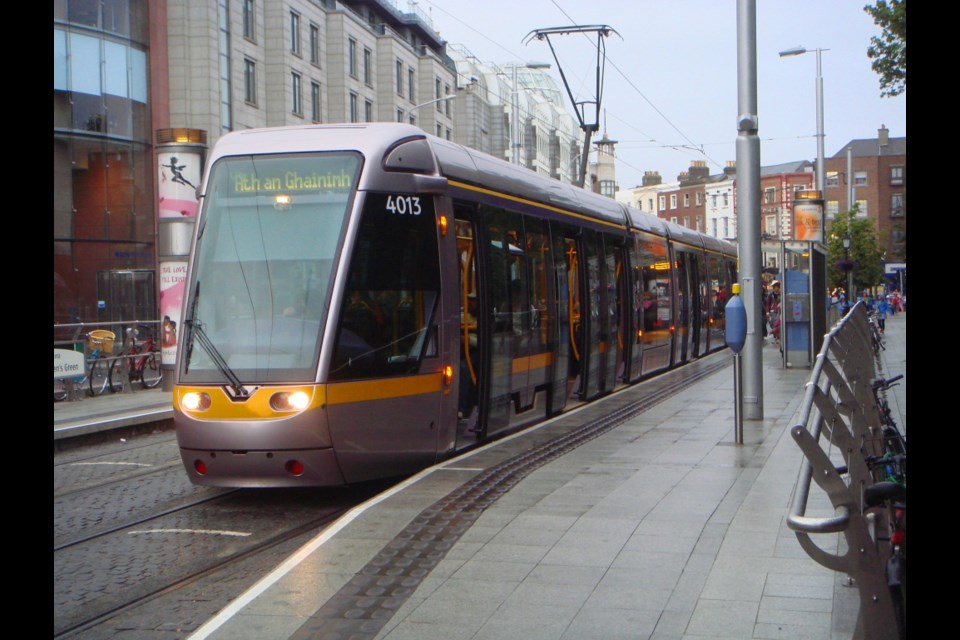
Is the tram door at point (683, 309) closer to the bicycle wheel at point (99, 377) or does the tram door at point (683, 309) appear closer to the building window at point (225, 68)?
the bicycle wheel at point (99, 377)

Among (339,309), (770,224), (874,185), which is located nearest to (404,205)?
(339,309)

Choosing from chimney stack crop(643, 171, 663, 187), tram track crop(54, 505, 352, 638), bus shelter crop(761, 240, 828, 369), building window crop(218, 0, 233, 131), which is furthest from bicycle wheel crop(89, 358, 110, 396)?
chimney stack crop(643, 171, 663, 187)

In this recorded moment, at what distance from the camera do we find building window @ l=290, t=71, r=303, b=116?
46.7 m

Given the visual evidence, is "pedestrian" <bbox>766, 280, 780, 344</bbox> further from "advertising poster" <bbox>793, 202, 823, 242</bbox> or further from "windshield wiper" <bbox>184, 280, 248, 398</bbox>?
"windshield wiper" <bbox>184, 280, 248, 398</bbox>

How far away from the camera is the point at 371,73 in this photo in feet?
181

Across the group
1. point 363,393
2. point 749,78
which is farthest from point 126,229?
point 363,393

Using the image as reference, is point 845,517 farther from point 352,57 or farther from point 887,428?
point 352,57

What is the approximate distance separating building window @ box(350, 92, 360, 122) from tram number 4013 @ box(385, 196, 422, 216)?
1713 inches

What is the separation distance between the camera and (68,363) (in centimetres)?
1844

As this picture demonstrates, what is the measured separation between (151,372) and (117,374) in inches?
54.2

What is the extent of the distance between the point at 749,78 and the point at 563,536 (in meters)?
8.51

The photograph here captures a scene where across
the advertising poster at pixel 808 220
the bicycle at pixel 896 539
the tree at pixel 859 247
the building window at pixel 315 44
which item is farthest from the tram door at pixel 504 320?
the tree at pixel 859 247

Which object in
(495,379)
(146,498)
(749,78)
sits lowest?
(146,498)
